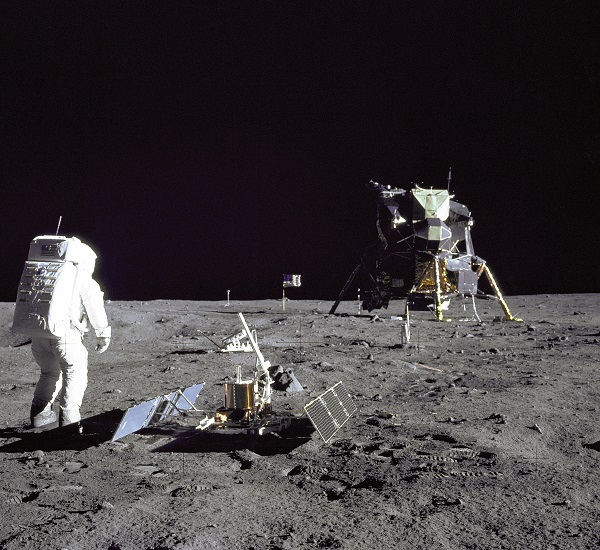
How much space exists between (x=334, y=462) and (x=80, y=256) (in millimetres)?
2155

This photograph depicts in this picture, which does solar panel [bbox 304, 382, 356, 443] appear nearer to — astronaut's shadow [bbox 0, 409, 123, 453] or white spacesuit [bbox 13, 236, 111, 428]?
astronaut's shadow [bbox 0, 409, 123, 453]

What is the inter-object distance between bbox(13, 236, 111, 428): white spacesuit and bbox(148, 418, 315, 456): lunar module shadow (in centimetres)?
60

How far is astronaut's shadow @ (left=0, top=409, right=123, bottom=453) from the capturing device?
11.3 feet

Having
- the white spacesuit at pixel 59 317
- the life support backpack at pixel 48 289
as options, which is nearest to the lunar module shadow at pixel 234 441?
the white spacesuit at pixel 59 317

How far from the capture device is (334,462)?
3.12 meters

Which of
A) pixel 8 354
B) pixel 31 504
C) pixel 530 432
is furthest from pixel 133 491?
pixel 8 354

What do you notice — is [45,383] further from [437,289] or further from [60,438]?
[437,289]

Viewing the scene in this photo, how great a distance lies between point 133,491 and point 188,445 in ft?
2.45

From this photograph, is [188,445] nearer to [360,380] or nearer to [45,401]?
[45,401]

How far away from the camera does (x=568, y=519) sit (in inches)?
93.0

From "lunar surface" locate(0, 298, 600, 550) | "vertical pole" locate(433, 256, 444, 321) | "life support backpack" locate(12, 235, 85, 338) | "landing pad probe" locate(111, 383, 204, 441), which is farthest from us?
"vertical pole" locate(433, 256, 444, 321)

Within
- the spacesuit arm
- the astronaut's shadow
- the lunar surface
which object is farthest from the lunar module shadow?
the spacesuit arm

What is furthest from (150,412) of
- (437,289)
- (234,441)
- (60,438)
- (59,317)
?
(437,289)

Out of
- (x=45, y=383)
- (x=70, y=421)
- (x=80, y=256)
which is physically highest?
(x=80, y=256)
